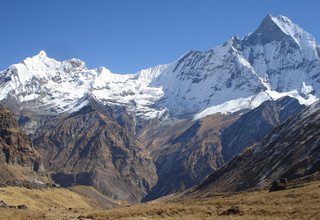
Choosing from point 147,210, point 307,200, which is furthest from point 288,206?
point 147,210

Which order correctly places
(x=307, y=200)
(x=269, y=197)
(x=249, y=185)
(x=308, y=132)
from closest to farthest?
(x=307, y=200) → (x=269, y=197) → (x=249, y=185) → (x=308, y=132)

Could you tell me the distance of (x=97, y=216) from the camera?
64.2m

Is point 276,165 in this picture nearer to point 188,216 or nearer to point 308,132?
point 308,132

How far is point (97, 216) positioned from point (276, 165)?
128127 millimetres

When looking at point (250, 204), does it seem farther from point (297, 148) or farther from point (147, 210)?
point (297, 148)

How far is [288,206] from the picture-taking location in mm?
62938

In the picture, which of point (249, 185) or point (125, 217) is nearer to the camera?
point (125, 217)

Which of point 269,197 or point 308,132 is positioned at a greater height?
point 308,132

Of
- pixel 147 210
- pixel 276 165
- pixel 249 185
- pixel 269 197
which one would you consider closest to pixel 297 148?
pixel 276 165

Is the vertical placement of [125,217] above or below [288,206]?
above

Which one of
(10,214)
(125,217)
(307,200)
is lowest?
(307,200)

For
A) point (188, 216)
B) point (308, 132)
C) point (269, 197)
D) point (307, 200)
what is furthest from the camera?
point (308, 132)

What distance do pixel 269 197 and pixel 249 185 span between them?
108426 millimetres

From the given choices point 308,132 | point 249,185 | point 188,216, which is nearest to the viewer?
point 188,216
